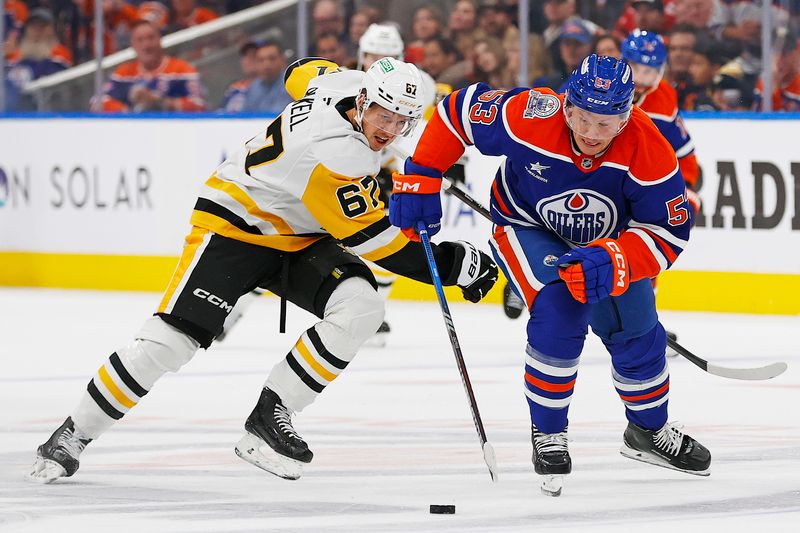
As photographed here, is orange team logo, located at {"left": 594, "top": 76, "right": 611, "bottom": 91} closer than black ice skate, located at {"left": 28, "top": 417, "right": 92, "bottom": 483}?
Yes

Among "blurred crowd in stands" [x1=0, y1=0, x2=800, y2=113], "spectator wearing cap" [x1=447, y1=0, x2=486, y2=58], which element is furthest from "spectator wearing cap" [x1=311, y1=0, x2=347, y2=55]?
"spectator wearing cap" [x1=447, y1=0, x2=486, y2=58]

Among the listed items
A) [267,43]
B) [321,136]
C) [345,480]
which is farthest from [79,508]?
[267,43]

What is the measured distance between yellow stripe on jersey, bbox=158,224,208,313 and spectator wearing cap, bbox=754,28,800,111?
448cm

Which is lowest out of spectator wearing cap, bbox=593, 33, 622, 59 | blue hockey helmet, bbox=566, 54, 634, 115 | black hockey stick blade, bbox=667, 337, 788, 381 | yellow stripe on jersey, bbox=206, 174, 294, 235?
spectator wearing cap, bbox=593, 33, 622, 59

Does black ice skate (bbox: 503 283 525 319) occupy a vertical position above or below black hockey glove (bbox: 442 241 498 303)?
below

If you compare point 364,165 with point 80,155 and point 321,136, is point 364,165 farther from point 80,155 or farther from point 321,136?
point 80,155

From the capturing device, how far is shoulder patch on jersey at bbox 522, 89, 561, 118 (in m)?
4.00

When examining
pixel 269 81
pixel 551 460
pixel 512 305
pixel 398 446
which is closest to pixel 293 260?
pixel 398 446

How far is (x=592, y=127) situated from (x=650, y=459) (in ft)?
3.08

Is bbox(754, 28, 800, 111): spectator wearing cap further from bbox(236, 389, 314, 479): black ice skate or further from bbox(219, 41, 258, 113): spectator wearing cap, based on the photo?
bbox(236, 389, 314, 479): black ice skate

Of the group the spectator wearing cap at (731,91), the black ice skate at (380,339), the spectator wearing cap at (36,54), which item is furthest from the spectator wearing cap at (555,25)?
the spectator wearing cap at (36,54)

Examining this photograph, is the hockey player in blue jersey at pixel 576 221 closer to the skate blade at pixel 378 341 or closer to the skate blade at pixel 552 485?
the skate blade at pixel 552 485

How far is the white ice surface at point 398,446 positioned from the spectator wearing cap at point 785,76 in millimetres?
1151

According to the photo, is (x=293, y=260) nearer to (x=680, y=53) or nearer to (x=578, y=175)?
(x=578, y=175)
